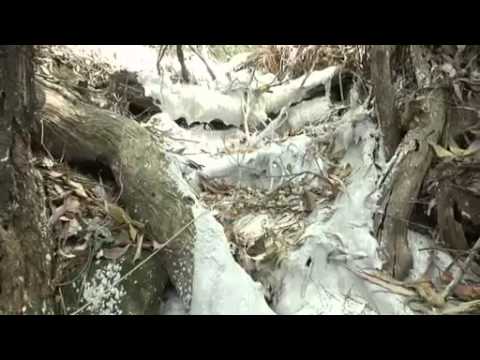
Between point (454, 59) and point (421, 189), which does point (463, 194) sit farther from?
point (454, 59)

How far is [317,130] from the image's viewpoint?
2537 mm

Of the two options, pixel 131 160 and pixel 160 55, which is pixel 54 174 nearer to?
pixel 131 160

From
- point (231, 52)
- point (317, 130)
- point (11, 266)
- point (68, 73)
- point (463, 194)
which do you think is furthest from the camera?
point (231, 52)

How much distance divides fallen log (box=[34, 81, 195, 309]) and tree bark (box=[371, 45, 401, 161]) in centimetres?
94

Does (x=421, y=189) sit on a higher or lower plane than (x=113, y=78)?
lower

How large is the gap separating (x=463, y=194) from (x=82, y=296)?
1.44 meters

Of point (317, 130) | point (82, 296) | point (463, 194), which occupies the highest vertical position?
point (317, 130)

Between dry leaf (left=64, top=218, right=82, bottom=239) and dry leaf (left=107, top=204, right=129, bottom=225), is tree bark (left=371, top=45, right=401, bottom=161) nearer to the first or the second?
dry leaf (left=107, top=204, right=129, bottom=225)

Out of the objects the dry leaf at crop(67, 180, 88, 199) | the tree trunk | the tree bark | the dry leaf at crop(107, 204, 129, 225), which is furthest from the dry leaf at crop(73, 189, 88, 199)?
the tree bark

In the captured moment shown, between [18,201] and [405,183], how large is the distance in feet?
4.56

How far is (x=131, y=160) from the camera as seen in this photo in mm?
1672

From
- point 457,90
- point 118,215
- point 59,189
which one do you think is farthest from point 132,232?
point 457,90

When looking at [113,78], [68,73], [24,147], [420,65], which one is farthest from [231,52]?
[24,147]

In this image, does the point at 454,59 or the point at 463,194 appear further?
the point at 454,59
